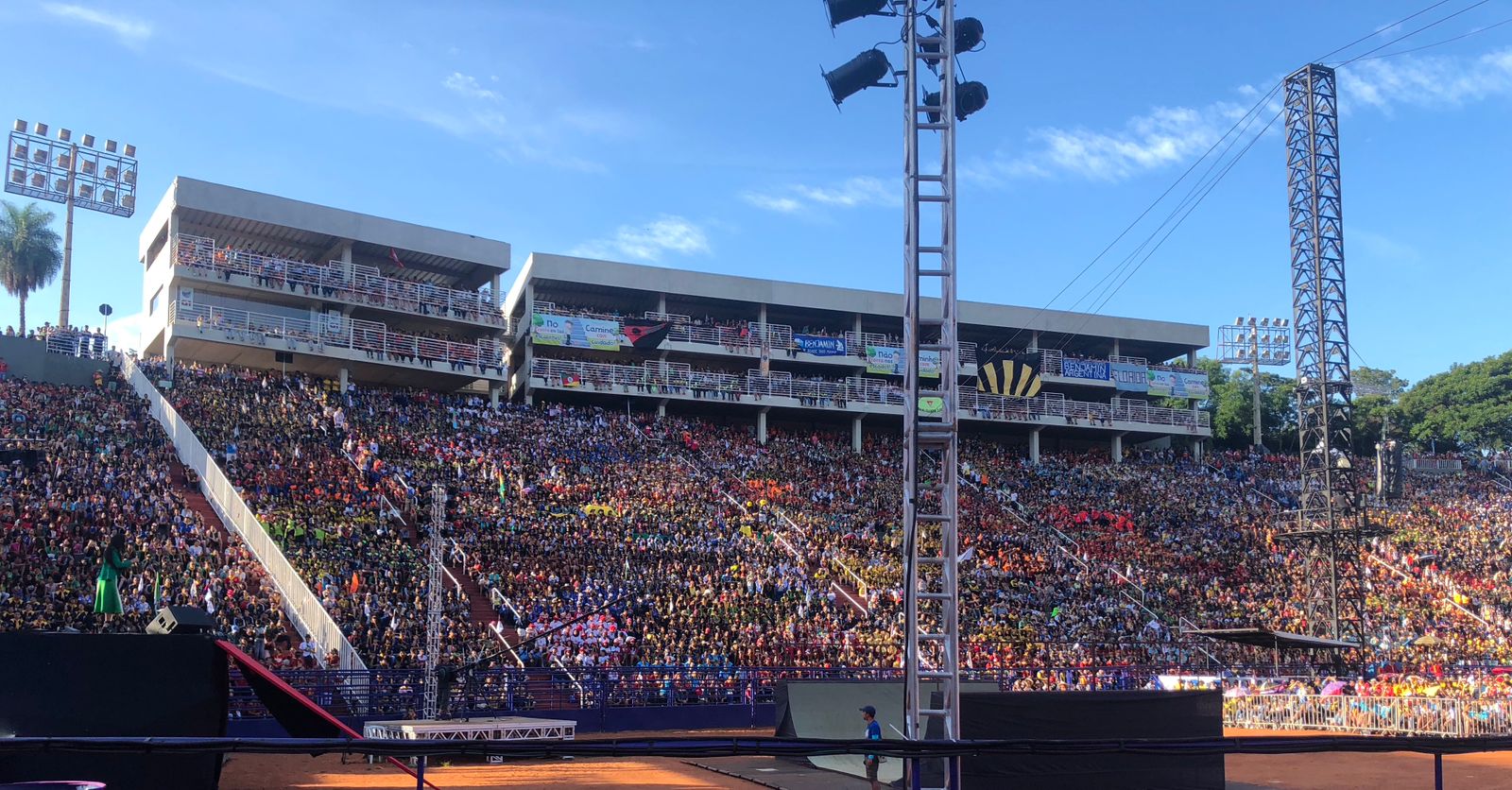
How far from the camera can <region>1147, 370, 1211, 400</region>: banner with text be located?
6038cm

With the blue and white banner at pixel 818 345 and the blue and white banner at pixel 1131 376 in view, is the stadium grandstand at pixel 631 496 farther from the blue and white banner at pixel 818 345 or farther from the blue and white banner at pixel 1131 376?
the blue and white banner at pixel 1131 376

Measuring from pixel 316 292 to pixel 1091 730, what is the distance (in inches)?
1477

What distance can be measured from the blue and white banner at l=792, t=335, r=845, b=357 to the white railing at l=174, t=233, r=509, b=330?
42.6 feet

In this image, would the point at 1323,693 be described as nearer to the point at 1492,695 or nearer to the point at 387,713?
the point at 1492,695

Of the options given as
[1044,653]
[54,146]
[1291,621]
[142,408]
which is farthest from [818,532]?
[54,146]

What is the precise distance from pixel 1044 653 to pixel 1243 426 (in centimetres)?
4406

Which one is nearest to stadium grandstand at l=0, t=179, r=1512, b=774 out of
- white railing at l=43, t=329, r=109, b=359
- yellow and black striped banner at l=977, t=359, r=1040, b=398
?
yellow and black striped banner at l=977, t=359, r=1040, b=398

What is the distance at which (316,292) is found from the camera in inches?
1767

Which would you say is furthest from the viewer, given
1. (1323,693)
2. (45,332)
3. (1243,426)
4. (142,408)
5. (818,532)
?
(1243,426)

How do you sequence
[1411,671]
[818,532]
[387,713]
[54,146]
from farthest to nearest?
[54,146]
[818,532]
[1411,671]
[387,713]

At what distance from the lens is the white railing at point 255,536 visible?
24984 millimetres

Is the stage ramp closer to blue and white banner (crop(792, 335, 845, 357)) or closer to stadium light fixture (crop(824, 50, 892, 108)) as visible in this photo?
stadium light fixture (crop(824, 50, 892, 108))

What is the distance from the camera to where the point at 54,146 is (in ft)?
181

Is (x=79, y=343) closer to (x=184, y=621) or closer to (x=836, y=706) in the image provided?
(x=836, y=706)
